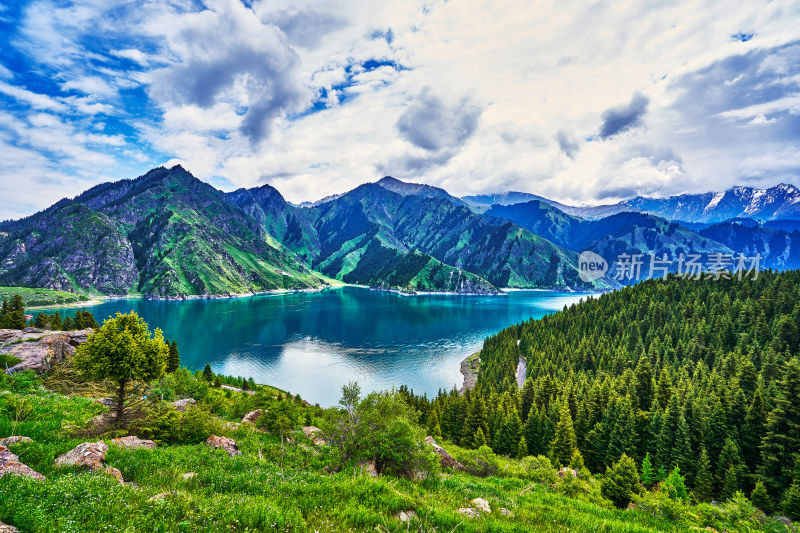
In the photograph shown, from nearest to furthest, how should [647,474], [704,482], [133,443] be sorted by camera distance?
[133,443], [704,482], [647,474]

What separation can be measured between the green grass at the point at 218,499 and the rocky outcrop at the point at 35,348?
80.5ft

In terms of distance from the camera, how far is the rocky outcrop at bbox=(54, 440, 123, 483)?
11570 mm

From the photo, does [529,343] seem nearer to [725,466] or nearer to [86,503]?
[725,466]

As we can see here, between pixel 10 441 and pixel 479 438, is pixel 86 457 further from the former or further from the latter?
pixel 479 438

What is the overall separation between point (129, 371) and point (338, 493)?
755 inches

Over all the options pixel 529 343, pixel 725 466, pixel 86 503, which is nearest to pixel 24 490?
pixel 86 503

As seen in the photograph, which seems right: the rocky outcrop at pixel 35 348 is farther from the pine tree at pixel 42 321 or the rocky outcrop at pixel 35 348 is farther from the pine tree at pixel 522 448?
the pine tree at pixel 522 448

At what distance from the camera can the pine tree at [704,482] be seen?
37.9 m

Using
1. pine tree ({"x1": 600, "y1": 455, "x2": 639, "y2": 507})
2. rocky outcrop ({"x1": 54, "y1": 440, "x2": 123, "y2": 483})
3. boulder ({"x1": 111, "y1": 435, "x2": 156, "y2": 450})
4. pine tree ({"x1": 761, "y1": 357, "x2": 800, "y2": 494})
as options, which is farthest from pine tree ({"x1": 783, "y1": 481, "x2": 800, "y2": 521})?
boulder ({"x1": 111, "y1": 435, "x2": 156, "y2": 450})

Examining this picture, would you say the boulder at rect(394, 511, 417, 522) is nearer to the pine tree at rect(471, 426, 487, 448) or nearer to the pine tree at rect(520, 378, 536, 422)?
the pine tree at rect(471, 426, 487, 448)

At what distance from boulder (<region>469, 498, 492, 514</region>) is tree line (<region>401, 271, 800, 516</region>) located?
68.0ft

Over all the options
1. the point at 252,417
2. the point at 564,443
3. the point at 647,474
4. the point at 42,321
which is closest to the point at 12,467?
the point at 252,417

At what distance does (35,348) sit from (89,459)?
4142 cm

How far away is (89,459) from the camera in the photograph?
12.0 m
